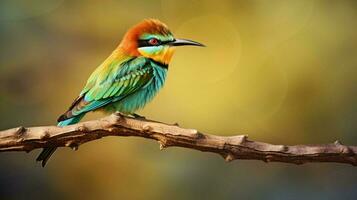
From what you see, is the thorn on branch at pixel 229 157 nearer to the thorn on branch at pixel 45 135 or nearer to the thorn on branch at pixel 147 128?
the thorn on branch at pixel 147 128

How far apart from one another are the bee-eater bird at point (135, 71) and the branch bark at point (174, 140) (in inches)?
15.3

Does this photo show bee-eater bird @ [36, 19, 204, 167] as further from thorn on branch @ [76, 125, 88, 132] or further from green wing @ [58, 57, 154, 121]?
thorn on branch @ [76, 125, 88, 132]

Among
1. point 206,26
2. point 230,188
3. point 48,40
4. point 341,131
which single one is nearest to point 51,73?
point 48,40

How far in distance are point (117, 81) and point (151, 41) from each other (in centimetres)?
20

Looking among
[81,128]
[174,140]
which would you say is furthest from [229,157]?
[81,128]

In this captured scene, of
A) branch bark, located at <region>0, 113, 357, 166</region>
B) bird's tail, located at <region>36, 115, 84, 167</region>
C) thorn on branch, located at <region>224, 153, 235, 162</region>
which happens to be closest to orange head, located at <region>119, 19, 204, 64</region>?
bird's tail, located at <region>36, 115, 84, 167</region>

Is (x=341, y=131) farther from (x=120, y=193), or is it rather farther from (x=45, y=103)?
(x=45, y=103)

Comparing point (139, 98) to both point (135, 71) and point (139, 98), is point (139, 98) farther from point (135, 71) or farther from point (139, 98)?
point (135, 71)

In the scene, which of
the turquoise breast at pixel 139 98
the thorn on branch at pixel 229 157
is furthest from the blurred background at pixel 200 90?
the thorn on branch at pixel 229 157

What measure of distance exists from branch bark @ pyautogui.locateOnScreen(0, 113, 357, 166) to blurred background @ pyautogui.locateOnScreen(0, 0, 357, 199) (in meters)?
0.67

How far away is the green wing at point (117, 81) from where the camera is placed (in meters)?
2.30

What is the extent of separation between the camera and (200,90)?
282 centimetres

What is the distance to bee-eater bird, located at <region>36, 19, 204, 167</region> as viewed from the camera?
2.33m

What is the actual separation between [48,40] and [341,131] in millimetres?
1428
